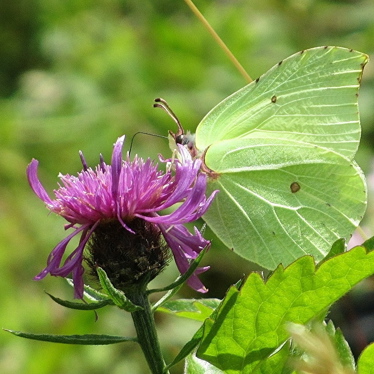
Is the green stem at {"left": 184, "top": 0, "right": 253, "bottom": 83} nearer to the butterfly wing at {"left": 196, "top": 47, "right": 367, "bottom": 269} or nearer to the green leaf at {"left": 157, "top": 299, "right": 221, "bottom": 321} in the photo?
the butterfly wing at {"left": 196, "top": 47, "right": 367, "bottom": 269}

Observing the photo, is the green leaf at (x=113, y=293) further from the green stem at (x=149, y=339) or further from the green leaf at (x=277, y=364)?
the green leaf at (x=277, y=364)

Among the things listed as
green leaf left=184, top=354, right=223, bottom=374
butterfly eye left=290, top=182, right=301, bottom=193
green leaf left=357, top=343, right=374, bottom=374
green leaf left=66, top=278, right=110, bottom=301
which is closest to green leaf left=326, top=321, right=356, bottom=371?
green leaf left=357, top=343, right=374, bottom=374

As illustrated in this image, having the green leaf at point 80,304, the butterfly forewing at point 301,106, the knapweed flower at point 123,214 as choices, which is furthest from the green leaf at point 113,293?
the butterfly forewing at point 301,106

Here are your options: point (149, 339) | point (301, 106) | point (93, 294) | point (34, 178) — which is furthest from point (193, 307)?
point (301, 106)

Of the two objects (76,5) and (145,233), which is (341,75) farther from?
(76,5)

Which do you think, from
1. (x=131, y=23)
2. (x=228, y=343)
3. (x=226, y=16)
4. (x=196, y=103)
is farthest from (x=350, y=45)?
(x=228, y=343)

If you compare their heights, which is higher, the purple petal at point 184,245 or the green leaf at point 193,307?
the purple petal at point 184,245

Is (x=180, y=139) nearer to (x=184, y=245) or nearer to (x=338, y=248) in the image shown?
(x=184, y=245)
